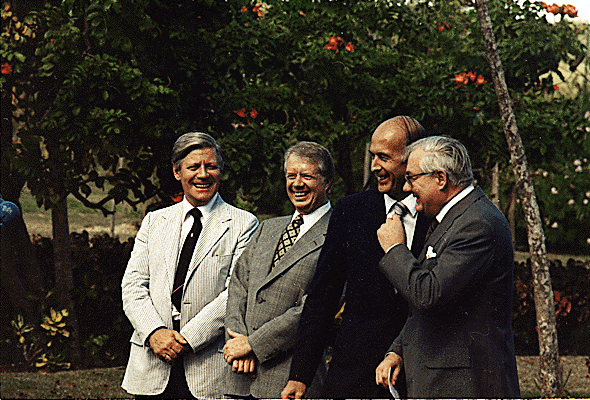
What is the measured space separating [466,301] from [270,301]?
130cm

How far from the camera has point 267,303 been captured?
3773 mm

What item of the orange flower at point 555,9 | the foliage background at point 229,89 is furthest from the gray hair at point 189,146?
the orange flower at point 555,9

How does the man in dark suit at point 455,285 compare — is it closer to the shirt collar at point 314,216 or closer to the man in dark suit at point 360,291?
the man in dark suit at point 360,291

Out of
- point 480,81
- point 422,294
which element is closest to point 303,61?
point 480,81

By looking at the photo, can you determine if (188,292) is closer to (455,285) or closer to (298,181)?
(298,181)

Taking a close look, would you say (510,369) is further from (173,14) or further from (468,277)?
(173,14)

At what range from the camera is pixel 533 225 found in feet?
24.3

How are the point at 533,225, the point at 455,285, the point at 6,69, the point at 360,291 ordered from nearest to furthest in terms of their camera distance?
the point at 455,285 < the point at 360,291 < the point at 6,69 < the point at 533,225

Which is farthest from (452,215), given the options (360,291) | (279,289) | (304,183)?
(279,289)

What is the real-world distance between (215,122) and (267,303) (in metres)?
3.60

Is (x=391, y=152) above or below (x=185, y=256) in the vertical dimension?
above

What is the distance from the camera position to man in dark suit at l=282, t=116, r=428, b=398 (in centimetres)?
326

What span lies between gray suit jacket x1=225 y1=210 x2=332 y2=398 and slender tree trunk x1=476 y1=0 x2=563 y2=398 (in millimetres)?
4197

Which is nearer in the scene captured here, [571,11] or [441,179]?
[441,179]
